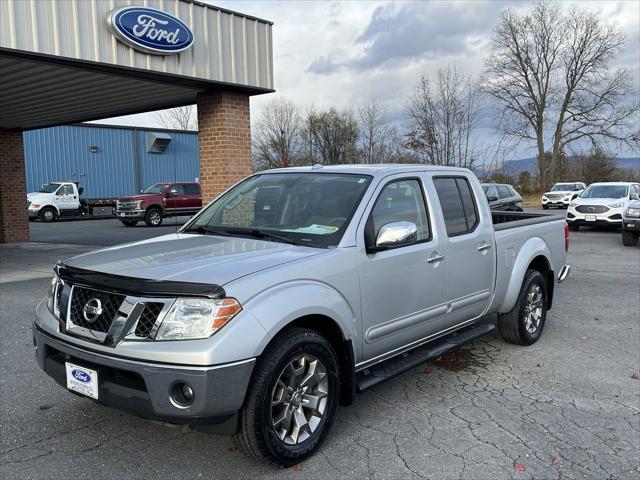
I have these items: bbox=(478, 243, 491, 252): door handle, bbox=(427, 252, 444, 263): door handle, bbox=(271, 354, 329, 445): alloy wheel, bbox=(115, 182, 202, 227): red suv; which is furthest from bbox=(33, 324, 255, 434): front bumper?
bbox=(115, 182, 202, 227): red suv

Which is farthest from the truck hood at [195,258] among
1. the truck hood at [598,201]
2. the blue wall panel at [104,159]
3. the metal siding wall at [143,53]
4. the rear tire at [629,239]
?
the blue wall panel at [104,159]

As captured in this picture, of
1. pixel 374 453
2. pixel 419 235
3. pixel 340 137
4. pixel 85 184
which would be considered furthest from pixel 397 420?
pixel 340 137

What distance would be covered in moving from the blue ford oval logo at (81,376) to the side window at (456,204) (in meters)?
2.81

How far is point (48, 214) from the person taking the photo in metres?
27.2

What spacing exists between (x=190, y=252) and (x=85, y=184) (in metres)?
30.8

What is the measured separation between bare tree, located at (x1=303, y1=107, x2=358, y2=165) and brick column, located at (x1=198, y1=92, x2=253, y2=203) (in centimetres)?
2831

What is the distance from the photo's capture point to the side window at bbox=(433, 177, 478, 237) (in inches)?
183

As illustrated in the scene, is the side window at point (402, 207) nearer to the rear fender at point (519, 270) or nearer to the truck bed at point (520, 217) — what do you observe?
the truck bed at point (520, 217)

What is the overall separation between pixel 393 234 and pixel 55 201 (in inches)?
1074

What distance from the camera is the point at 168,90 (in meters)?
10.5

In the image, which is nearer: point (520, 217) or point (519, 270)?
point (519, 270)

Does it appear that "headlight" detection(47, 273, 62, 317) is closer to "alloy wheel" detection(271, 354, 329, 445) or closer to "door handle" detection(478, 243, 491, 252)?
"alloy wheel" detection(271, 354, 329, 445)

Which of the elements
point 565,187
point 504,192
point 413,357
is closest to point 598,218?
point 504,192

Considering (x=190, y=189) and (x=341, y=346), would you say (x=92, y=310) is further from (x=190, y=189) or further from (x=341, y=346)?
(x=190, y=189)
